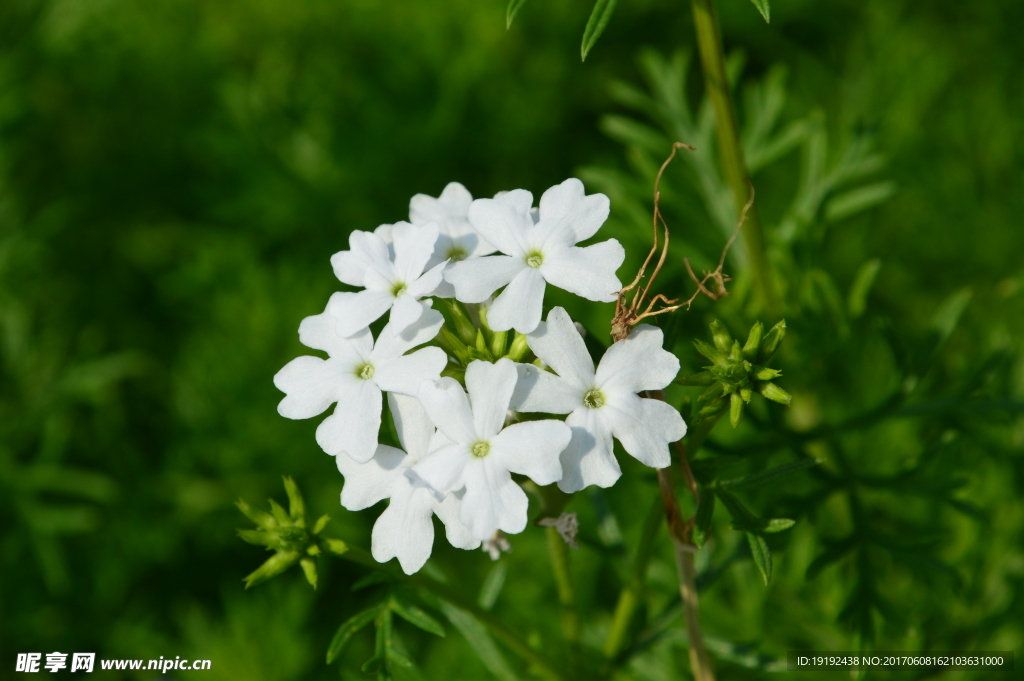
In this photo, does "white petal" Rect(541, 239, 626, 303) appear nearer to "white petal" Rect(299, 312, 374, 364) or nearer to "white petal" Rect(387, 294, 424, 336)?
"white petal" Rect(387, 294, 424, 336)

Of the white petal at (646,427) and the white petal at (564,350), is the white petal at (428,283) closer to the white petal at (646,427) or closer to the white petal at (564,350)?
the white petal at (564,350)

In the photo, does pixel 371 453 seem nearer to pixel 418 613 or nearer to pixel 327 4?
pixel 418 613

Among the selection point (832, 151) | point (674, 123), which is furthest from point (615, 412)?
point (832, 151)

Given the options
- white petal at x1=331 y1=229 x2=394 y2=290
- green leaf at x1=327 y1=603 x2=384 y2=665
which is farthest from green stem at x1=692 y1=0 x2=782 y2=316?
green leaf at x1=327 y1=603 x2=384 y2=665

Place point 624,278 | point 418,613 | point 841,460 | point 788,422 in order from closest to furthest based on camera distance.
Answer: point 418,613 → point 841,460 → point 788,422 → point 624,278

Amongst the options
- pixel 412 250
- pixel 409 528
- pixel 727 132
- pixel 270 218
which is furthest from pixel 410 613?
pixel 270 218

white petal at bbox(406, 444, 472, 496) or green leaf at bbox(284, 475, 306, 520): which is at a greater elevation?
green leaf at bbox(284, 475, 306, 520)
